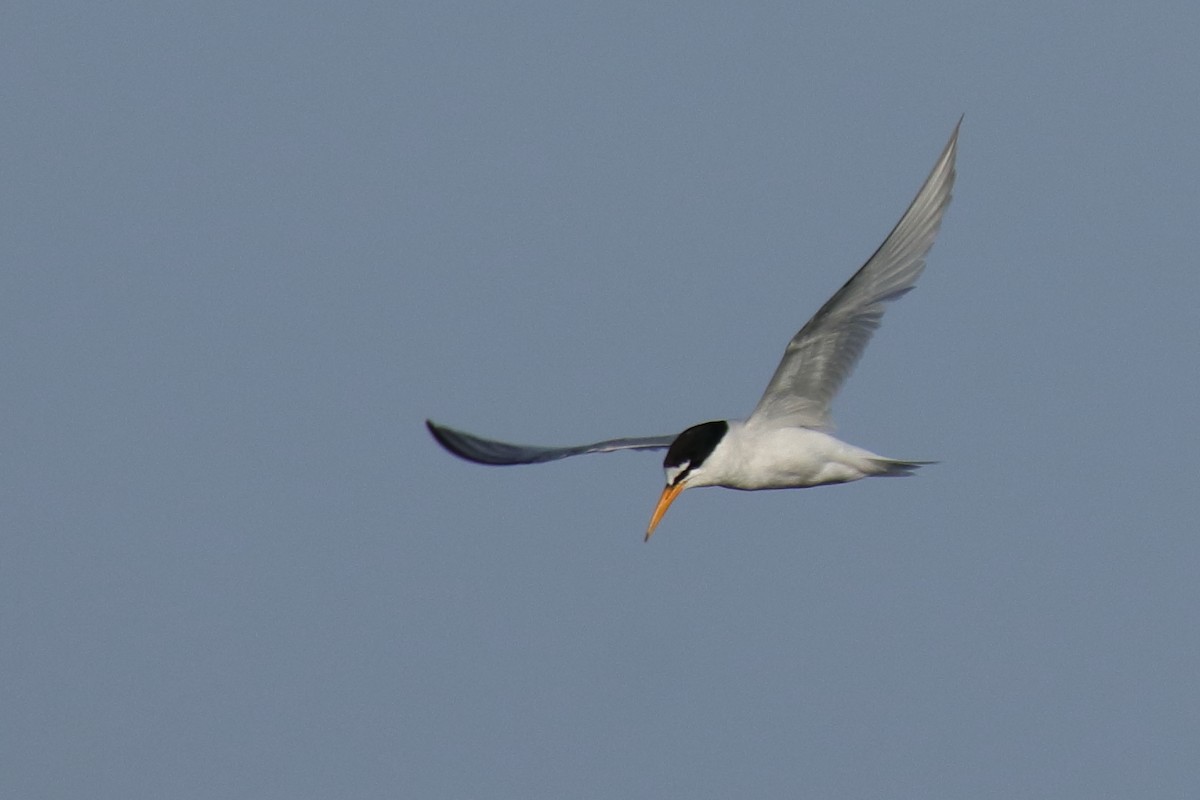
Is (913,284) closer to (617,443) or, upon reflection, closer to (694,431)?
(694,431)

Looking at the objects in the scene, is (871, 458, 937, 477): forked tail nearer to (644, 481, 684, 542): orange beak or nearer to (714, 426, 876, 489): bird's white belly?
(714, 426, 876, 489): bird's white belly

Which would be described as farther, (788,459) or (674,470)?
(788,459)

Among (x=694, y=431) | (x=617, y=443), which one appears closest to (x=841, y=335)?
(x=694, y=431)

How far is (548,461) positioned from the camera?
12148 millimetres

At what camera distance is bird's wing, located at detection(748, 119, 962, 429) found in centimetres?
1083

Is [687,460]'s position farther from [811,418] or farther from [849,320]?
[849,320]

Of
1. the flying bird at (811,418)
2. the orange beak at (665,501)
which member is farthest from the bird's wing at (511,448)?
the orange beak at (665,501)

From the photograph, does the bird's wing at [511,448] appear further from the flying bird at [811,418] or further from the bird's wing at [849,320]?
the bird's wing at [849,320]

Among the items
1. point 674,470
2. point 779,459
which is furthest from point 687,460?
point 779,459

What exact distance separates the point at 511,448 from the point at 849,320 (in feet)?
9.77

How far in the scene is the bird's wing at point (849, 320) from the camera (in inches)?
426

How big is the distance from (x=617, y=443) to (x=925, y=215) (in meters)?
3.26

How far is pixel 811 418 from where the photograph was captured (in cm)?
1196

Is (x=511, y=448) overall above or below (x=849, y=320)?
below
